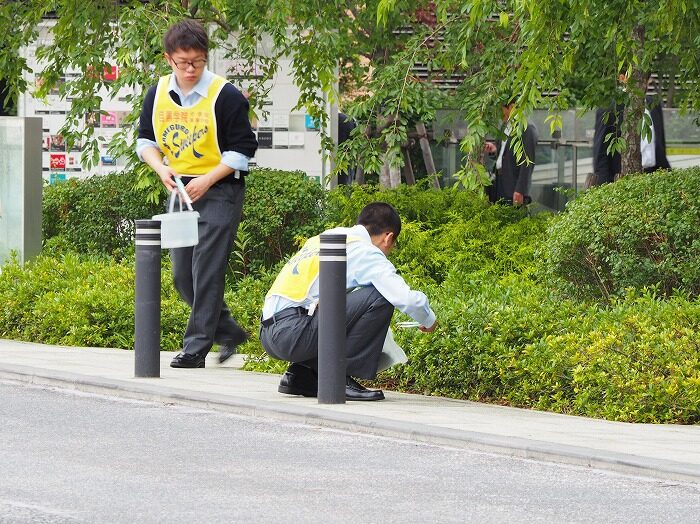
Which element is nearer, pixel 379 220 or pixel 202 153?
pixel 379 220

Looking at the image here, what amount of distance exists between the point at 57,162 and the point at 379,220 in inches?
433

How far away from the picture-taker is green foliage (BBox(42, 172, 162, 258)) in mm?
15430

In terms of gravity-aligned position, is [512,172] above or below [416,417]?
above

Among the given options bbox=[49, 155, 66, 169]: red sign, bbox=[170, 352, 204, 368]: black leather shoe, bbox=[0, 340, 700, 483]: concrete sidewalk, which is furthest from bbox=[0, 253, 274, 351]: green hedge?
bbox=[49, 155, 66, 169]: red sign

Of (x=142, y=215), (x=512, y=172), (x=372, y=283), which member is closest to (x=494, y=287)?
(x=372, y=283)

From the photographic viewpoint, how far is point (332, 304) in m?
8.93

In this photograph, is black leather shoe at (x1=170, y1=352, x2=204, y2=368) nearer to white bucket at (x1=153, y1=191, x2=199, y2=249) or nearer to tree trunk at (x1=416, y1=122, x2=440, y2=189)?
white bucket at (x1=153, y1=191, x2=199, y2=249)

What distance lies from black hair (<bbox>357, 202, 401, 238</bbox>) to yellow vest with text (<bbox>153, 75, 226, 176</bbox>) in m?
1.47

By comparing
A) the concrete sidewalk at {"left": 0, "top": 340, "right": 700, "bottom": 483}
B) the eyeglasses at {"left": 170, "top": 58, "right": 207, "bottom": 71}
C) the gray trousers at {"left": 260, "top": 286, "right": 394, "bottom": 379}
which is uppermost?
the eyeglasses at {"left": 170, "top": 58, "right": 207, "bottom": 71}

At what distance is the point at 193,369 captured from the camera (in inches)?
424

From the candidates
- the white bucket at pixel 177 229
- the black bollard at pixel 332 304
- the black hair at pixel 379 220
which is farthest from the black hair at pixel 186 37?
the black bollard at pixel 332 304

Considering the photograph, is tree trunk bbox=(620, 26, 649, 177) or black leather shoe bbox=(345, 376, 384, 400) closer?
black leather shoe bbox=(345, 376, 384, 400)

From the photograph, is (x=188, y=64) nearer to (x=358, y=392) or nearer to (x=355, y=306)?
(x=355, y=306)

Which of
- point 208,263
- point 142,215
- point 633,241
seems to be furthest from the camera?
point 142,215
